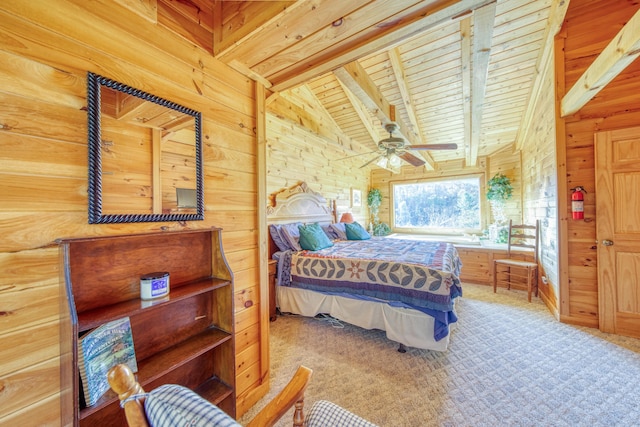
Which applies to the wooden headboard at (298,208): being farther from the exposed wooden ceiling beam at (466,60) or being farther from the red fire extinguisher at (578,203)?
the red fire extinguisher at (578,203)

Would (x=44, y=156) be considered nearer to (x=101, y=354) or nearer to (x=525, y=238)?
(x=101, y=354)

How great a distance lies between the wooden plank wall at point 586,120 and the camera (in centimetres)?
250

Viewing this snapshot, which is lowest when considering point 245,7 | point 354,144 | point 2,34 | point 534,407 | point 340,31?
point 534,407

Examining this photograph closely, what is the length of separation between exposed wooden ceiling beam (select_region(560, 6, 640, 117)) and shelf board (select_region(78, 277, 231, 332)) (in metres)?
3.00

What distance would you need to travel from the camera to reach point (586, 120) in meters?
2.66

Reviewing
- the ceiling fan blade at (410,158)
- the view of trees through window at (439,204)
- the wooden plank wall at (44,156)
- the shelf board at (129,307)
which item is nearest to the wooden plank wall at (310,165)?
the view of trees through window at (439,204)

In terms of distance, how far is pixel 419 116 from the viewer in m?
4.50

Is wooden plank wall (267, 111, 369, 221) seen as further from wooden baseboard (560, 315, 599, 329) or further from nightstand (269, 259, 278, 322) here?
wooden baseboard (560, 315, 599, 329)

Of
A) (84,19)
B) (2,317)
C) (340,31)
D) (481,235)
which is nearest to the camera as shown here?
(2,317)

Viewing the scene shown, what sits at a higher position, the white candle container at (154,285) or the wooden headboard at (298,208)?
the wooden headboard at (298,208)

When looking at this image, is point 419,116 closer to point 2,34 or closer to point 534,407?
point 534,407

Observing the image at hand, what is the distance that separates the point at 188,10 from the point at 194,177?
94cm

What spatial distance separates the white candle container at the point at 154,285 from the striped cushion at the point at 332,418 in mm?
869

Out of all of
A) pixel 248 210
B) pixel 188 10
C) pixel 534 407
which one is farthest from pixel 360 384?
pixel 188 10
